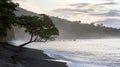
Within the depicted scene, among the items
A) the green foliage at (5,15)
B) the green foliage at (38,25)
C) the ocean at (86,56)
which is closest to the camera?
the ocean at (86,56)

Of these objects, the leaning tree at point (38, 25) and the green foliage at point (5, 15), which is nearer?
the green foliage at point (5, 15)

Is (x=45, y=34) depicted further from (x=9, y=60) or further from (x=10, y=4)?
(x=9, y=60)

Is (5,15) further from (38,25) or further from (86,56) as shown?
(86,56)

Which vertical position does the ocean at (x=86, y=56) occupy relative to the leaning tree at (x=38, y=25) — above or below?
below

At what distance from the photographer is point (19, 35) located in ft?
615

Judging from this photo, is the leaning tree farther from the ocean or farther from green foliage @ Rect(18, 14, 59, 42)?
the ocean

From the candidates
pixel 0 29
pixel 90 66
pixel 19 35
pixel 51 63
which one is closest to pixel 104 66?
pixel 90 66

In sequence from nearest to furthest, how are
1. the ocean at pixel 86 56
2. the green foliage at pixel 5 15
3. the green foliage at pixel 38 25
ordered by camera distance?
the ocean at pixel 86 56, the green foliage at pixel 5 15, the green foliage at pixel 38 25

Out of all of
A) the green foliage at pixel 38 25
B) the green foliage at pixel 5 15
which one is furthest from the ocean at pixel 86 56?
Answer: the green foliage at pixel 5 15

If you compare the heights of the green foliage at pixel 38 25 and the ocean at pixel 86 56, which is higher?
the green foliage at pixel 38 25

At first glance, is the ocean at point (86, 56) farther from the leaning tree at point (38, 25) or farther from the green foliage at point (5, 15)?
the green foliage at point (5, 15)

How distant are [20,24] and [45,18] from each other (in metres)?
4.15

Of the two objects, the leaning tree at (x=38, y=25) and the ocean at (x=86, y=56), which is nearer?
the ocean at (x=86, y=56)

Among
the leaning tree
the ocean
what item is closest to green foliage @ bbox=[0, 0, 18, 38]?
the leaning tree
